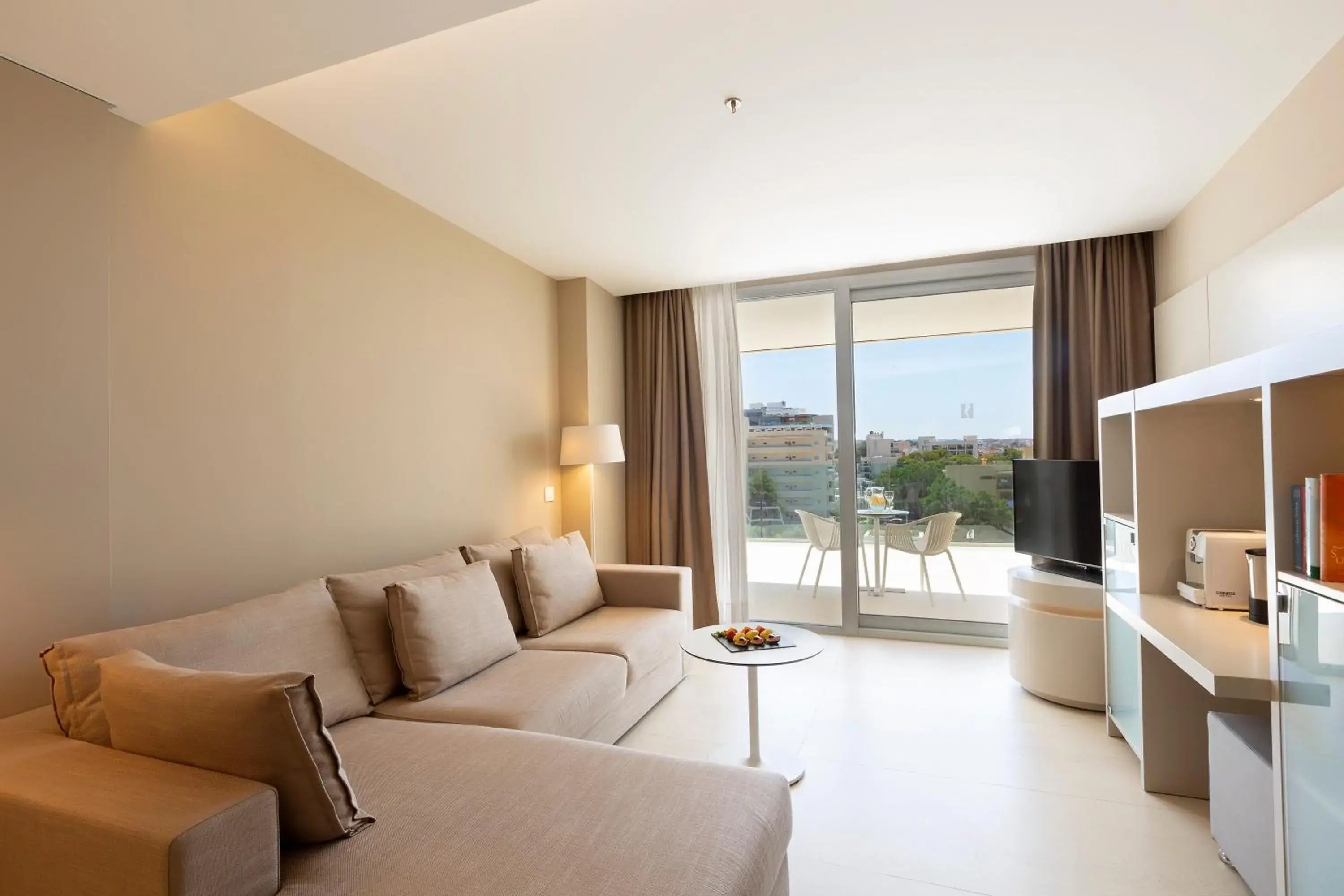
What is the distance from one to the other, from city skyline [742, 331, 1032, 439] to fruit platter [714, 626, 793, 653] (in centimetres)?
227

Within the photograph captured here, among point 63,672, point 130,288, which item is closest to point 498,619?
point 63,672

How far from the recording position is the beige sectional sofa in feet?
3.94

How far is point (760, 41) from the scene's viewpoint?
2068 millimetres

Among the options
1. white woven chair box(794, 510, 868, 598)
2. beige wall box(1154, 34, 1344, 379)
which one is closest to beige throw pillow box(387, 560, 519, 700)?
white woven chair box(794, 510, 868, 598)

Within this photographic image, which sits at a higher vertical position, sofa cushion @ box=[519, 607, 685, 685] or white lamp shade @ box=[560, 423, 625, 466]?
white lamp shade @ box=[560, 423, 625, 466]

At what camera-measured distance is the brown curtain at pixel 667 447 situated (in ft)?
16.2

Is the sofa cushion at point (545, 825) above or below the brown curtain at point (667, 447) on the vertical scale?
below

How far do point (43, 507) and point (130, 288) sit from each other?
2.35 feet

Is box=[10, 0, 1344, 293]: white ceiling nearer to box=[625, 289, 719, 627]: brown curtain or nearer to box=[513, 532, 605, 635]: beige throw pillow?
box=[625, 289, 719, 627]: brown curtain

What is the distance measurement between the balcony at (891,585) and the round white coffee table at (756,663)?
2.00 meters

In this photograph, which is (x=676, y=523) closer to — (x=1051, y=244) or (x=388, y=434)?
(x=388, y=434)

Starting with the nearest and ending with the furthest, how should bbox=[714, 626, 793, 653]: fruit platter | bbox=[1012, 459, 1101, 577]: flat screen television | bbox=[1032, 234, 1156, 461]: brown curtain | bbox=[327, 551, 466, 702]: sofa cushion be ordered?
bbox=[327, 551, 466, 702]: sofa cushion < bbox=[714, 626, 793, 653]: fruit platter < bbox=[1012, 459, 1101, 577]: flat screen television < bbox=[1032, 234, 1156, 461]: brown curtain

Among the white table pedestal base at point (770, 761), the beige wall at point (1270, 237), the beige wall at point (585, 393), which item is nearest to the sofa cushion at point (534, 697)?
the white table pedestal base at point (770, 761)

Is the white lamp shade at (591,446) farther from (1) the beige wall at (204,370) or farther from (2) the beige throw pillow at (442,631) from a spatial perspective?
(2) the beige throw pillow at (442,631)
